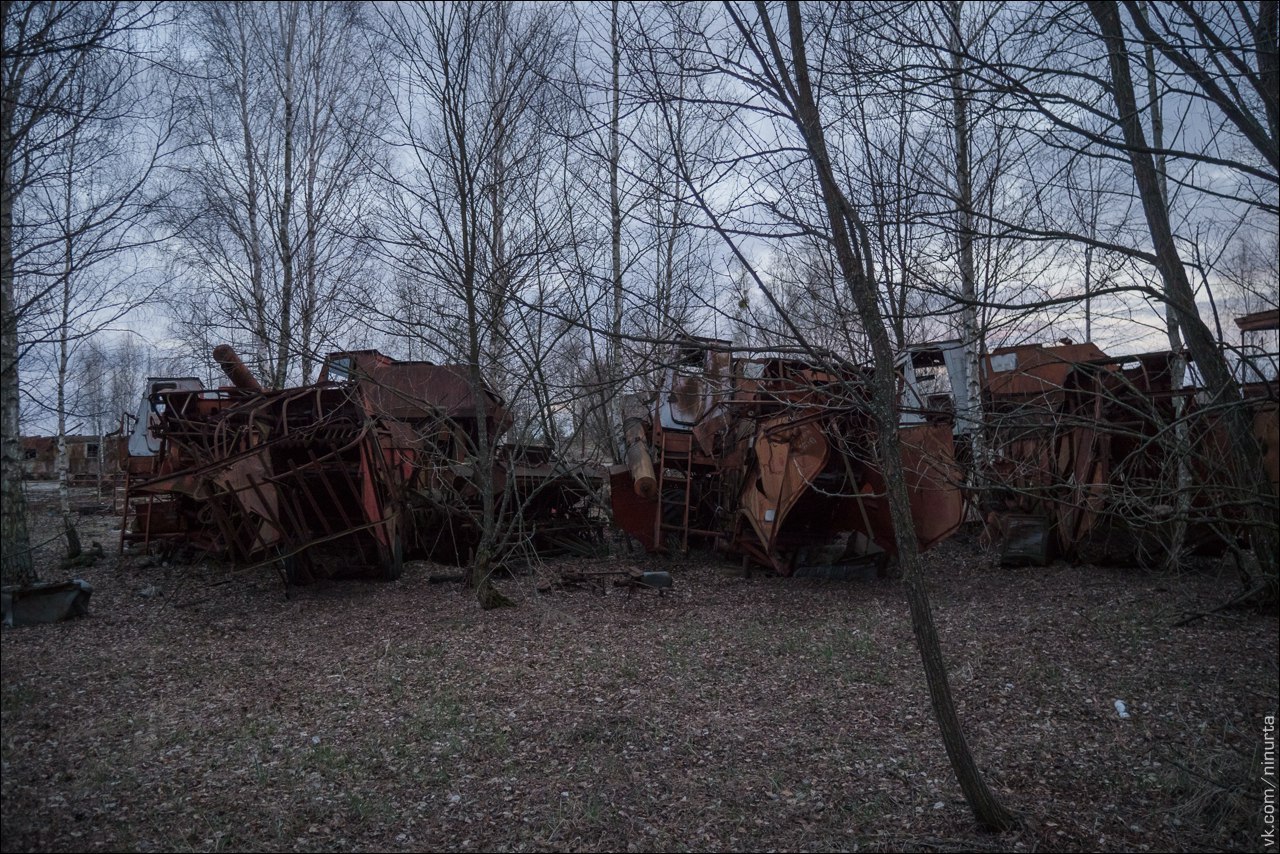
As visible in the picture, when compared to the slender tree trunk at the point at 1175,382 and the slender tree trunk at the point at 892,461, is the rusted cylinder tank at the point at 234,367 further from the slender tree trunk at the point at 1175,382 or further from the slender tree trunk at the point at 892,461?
the slender tree trunk at the point at 1175,382

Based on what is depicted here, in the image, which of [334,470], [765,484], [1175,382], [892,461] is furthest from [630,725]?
[1175,382]

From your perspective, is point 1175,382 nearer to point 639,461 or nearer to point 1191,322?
point 1191,322

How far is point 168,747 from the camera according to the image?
4559 mm

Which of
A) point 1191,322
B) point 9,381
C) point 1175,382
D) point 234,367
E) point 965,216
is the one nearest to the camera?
point 1191,322

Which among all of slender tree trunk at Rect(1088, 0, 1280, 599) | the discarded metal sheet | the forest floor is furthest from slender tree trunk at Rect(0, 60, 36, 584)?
slender tree trunk at Rect(1088, 0, 1280, 599)

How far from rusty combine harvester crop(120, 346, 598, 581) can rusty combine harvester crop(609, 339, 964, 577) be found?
136 centimetres

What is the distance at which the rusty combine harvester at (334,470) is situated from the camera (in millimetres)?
8508

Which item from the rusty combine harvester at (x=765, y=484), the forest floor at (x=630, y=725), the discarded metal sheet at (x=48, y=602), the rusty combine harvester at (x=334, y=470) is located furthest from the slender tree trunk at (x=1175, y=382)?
the discarded metal sheet at (x=48, y=602)

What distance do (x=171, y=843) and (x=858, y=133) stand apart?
472 centimetres

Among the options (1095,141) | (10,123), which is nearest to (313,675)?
(10,123)

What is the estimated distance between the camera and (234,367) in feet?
31.9

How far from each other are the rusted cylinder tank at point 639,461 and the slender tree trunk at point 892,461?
6570 millimetres

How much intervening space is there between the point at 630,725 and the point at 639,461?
18.4ft

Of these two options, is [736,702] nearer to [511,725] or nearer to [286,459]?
[511,725]
